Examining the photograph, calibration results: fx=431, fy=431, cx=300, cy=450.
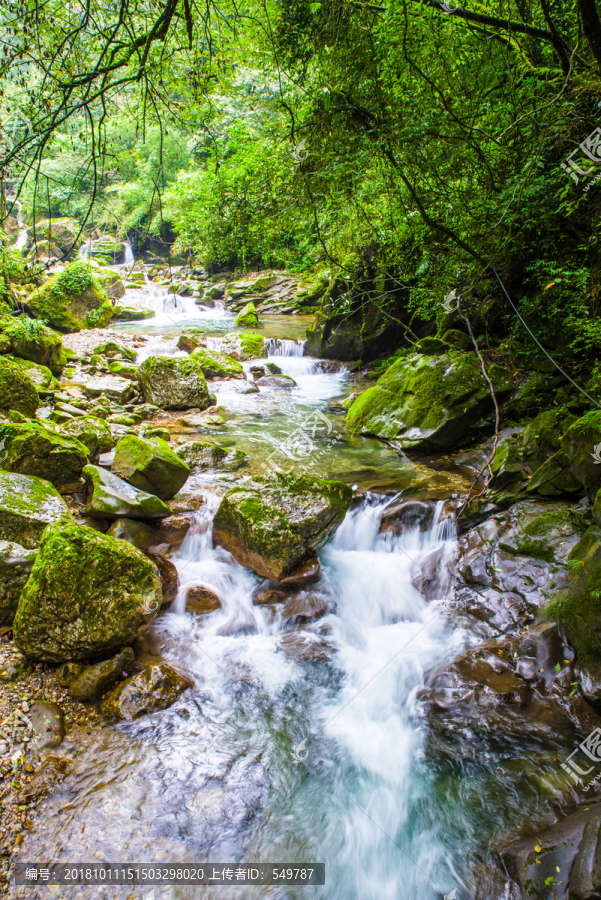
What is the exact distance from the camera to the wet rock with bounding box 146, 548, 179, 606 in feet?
14.1

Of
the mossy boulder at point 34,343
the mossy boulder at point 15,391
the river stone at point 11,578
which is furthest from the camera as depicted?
the mossy boulder at point 34,343

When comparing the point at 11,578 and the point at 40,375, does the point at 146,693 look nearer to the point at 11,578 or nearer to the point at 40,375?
the point at 11,578

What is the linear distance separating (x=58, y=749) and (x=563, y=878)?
305 centimetres

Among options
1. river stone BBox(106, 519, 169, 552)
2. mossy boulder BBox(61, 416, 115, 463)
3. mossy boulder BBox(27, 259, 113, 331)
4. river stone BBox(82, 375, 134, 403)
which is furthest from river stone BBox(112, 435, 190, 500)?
mossy boulder BBox(27, 259, 113, 331)

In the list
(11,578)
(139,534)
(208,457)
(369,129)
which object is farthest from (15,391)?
(369,129)

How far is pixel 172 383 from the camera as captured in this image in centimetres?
868

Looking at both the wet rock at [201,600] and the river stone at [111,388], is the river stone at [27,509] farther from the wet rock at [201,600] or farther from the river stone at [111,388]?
the river stone at [111,388]

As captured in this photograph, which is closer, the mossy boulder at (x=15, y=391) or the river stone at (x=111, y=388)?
the mossy boulder at (x=15, y=391)

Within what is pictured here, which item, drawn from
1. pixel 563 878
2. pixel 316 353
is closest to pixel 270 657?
pixel 563 878

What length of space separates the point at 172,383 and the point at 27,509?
5187mm

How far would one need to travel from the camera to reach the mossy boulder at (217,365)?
10.5 m

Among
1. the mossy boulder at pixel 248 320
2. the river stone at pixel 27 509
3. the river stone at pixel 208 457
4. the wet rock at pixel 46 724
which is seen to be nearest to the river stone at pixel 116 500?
the river stone at pixel 27 509

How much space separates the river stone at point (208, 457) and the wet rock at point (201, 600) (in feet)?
7.34

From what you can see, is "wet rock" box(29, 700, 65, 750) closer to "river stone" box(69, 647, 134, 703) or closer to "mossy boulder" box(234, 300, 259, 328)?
"river stone" box(69, 647, 134, 703)
